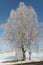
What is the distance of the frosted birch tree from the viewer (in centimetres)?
→ 1377

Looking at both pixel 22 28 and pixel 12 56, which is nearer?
pixel 22 28

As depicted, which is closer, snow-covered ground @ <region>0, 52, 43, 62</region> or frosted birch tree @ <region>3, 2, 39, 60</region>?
frosted birch tree @ <region>3, 2, 39, 60</region>

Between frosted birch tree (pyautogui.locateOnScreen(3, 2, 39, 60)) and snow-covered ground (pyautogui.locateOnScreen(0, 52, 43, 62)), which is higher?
frosted birch tree (pyautogui.locateOnScreen(3, 2, 39, 60))

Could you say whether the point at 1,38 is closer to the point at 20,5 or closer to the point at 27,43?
the point at 27,43

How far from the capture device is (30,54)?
1402cm

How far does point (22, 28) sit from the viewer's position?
45.2 ft

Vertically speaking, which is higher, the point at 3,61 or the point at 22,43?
the point at 22,43

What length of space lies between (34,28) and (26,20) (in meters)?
0.87

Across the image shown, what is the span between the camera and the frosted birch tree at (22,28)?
1377cm

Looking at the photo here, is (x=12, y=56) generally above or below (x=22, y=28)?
below

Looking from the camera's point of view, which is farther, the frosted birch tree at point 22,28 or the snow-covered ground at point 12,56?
the snow-covered ground at point 12,56

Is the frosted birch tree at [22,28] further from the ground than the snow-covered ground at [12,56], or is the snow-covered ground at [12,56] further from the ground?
the frosted birch tree at [22,28]

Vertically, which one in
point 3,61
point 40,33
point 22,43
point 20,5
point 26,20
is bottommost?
point 3,61

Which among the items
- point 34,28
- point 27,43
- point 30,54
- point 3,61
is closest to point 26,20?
point 34,28
